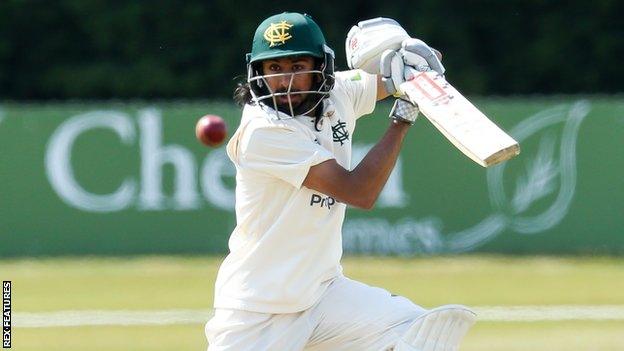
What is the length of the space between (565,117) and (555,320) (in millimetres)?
5376

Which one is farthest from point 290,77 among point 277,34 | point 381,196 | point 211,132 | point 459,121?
point 381,196

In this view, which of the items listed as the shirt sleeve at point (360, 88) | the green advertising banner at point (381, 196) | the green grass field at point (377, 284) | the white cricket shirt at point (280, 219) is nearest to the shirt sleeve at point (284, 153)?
the white cricket shirt at point (280, 219)

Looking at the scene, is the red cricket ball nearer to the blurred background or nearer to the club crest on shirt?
the blurred background

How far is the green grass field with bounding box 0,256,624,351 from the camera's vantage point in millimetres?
9039

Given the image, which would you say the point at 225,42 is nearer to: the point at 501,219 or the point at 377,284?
the point at 501,219

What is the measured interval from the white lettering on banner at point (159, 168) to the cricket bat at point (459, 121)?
999 centimetres

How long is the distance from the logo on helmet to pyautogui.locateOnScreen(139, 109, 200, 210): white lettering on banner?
389 inches

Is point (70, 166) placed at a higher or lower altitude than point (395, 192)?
higher

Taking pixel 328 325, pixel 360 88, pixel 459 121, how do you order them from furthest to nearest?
1. pixel 360 88
2. pixel 328 325
3. pixel 459 121

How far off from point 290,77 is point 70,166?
33.4 feet

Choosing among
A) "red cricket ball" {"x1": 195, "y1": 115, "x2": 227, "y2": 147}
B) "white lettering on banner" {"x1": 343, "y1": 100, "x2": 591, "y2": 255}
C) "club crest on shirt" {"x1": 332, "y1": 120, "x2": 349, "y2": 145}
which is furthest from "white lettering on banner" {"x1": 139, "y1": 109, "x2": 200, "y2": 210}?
"club crest on shirt" {"x1": 332, "y1": 120, "x2": 349, "y2": 145}

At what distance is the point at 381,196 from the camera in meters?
14.8

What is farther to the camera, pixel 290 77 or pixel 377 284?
pixel 377 284

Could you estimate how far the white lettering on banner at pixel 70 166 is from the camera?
14852 millimetres
